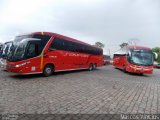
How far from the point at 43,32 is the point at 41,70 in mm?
2846

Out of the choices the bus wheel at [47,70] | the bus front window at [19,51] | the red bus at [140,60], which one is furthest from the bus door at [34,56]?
the red bus at [140,60]

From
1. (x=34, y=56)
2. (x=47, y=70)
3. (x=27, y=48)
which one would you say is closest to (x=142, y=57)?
(x=47, y=70)

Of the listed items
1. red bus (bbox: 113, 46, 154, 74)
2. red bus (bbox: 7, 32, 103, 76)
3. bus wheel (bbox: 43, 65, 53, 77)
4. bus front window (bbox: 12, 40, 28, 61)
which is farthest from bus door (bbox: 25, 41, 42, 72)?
red bus (bbox: 113, 46, 154, 74)

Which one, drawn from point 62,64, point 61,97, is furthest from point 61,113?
point 62,64

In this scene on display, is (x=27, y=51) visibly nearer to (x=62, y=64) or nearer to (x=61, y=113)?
(x=62, y=64)

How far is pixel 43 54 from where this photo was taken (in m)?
12.6

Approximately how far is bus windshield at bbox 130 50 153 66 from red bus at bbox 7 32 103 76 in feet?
19.7

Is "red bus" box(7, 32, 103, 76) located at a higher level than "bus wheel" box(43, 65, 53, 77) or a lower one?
higher

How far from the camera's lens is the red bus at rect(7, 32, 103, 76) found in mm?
11312

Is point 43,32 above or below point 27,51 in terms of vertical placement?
above

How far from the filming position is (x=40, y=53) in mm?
12312

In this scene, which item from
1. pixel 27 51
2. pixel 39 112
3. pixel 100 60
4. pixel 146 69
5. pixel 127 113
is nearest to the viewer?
pixel 39 112

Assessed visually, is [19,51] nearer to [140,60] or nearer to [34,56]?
[34,56]

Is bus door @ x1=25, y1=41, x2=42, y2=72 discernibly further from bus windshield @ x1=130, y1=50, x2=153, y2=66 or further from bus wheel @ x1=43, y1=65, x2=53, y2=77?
bus windshield @ x1=130, y1=50, x2=153, y2=66
